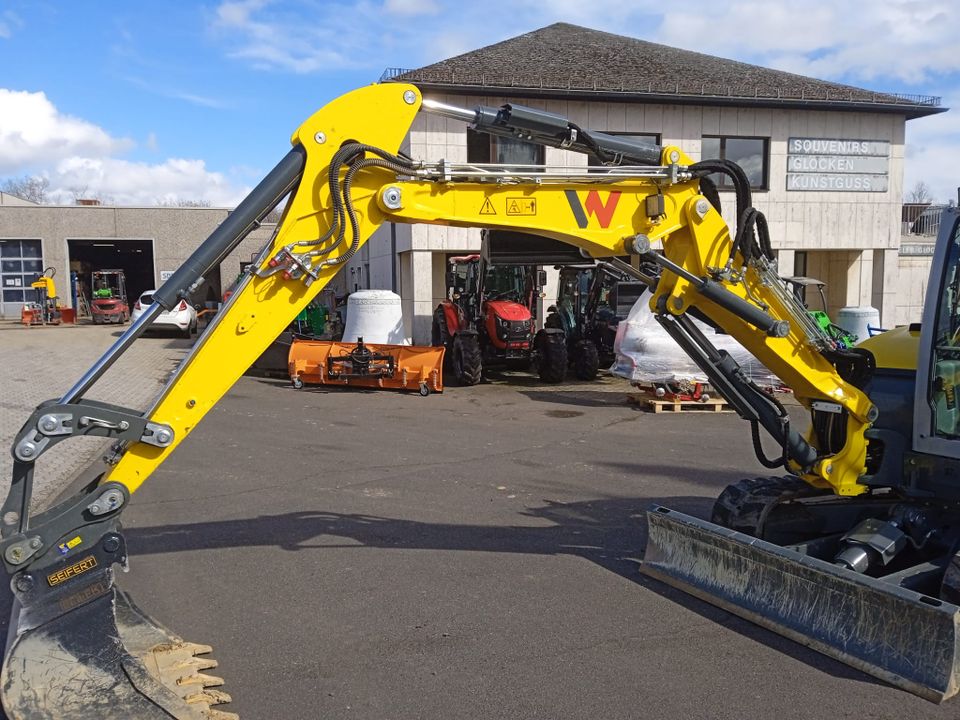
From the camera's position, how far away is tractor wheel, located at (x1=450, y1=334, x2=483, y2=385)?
16672 millimetres

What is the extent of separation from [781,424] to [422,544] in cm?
293

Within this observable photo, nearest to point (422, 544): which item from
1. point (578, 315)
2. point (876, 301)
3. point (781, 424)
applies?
point (781, 424)

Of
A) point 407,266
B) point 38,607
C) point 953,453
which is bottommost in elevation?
point 38,607

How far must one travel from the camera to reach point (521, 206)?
16.9ft

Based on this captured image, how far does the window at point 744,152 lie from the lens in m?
21.4

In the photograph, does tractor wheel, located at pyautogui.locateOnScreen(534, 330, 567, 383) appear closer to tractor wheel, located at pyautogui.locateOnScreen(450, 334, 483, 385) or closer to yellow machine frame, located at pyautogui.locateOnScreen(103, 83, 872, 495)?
tractor wheel, located at pyautogui.locateOnScreen(450, 334, 483, 385)

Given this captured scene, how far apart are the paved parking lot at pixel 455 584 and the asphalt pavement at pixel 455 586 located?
18 millimetres

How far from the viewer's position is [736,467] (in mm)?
9742

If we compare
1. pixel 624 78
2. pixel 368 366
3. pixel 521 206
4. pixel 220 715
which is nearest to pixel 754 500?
pixel 521 206

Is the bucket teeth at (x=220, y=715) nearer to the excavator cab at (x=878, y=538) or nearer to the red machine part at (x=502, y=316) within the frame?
the excavator cab at (x=878, y=538)

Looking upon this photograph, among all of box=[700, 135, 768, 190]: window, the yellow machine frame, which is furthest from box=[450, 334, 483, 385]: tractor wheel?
the yellow machine frame

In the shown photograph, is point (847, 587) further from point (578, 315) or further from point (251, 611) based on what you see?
point (578, 315)

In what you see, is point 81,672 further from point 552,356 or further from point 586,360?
point 586,360

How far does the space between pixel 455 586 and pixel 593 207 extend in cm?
276
